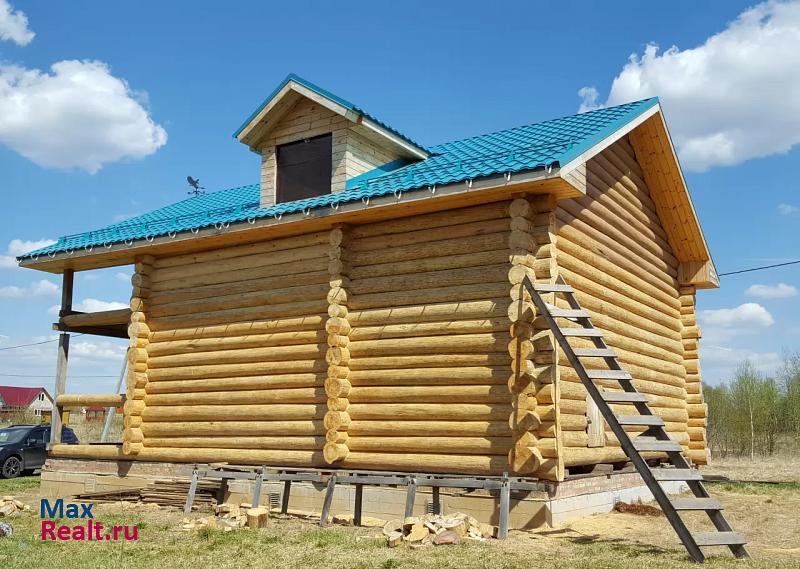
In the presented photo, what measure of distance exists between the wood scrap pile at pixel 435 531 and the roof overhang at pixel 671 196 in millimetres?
7114

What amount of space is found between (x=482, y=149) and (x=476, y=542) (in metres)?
7.29

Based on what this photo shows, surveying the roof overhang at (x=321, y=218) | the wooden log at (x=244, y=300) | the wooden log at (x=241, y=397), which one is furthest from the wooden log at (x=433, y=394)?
the roof overhang at (x=321, y=218)

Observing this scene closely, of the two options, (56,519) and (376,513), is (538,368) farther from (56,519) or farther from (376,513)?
(56,519)

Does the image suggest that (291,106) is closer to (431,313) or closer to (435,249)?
(435,249)

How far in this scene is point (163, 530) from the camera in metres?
10.7

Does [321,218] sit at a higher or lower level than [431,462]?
higher

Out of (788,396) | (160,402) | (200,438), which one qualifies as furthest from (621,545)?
(788,396)

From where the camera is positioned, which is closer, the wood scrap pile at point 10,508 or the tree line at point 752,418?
the wood scrap pile at point 10,508

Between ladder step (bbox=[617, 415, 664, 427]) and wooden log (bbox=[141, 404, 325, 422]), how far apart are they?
5467 mm

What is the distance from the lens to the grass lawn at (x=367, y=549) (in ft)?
26.8

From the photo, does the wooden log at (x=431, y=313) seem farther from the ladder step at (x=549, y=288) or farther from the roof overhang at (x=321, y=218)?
the roof overhang at (x=321, y=218)

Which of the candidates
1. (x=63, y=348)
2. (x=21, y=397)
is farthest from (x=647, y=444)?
(x=21, y=397)

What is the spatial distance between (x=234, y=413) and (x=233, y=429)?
29cm

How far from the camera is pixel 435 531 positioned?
9.42 m
